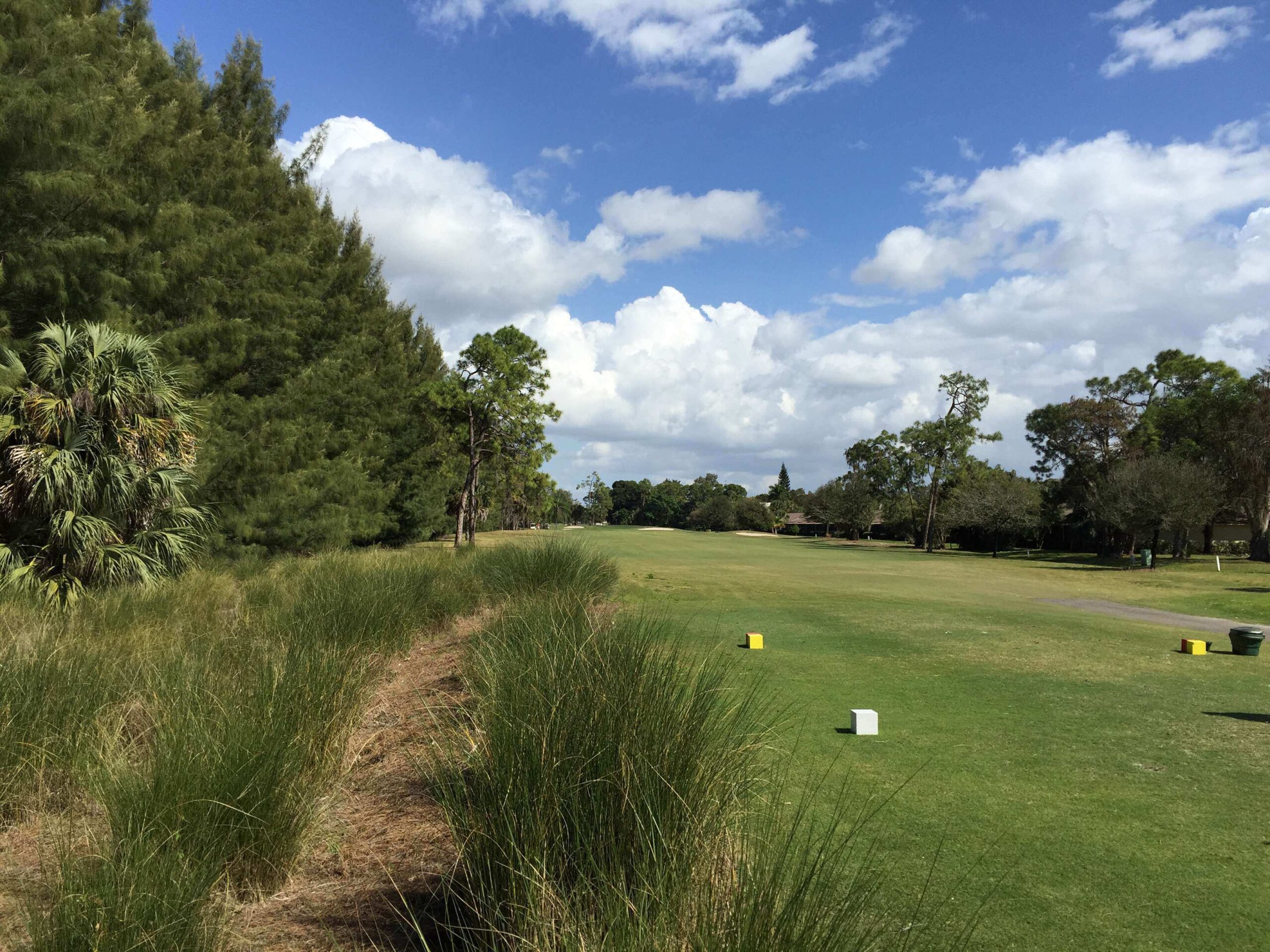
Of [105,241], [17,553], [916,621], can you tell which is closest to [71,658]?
[17,553]

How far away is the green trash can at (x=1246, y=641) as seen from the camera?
11414 mm

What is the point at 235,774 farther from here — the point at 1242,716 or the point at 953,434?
the point at 953,434

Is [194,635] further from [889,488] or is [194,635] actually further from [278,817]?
[889,488]

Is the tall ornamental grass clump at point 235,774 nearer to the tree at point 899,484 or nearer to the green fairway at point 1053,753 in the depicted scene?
the green fairway at point 1053,753

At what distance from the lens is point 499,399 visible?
32.9 m

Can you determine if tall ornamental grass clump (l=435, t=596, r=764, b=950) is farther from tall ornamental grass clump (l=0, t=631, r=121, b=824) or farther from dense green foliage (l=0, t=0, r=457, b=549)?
dense green foliage (l=0, t=0, r=457, b=549)

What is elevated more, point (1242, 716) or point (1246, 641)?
point (1246, 641)

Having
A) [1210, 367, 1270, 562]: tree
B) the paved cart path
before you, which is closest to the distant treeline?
the paved cart path

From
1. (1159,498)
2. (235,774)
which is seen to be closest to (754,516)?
(1159,498)

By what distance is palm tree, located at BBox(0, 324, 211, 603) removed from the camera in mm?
10820

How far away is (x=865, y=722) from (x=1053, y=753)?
153 centimetres

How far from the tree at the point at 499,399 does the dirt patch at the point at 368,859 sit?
27521 millimetres

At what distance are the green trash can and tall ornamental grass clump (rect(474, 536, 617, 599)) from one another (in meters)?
10.1

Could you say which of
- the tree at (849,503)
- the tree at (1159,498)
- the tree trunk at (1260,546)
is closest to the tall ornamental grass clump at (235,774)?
the tree at (1159,498)
